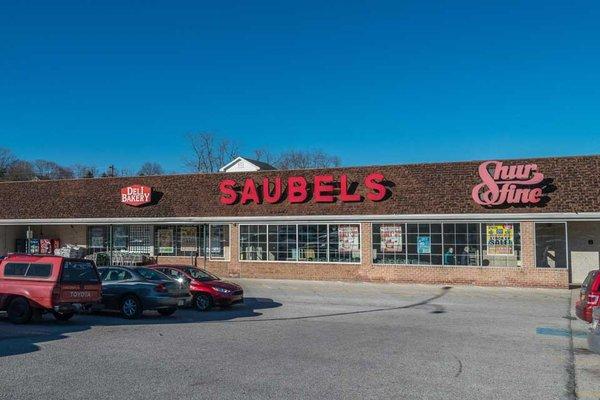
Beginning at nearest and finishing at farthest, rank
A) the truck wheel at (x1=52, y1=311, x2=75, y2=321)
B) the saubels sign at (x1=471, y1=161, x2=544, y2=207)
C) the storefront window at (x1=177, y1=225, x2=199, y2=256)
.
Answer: the truck wheel at (x1=52, y1=311, x2=75, y2=321), the saubels sign at (x1=471, y1=161, x2=544, y2=207), the storefront window at (x1=177, y1=225, x2=199, y2=256)

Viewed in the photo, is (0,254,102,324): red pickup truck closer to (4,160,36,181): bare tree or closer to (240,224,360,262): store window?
(240,224,360,262): store window

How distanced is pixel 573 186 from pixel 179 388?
70.7 ft

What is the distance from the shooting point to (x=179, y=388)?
826 cm

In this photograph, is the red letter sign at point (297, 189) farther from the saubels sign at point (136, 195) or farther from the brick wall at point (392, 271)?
the saubels sign at point (136, 195)

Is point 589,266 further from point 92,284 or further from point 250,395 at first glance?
point 250,395

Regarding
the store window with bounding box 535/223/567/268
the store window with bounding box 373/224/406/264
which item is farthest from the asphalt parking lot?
the store window with bounding box 373/224/406/264

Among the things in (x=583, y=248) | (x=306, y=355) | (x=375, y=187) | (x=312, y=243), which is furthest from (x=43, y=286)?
(x=583, y=248)

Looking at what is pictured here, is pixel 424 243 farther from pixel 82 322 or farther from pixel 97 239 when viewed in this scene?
pixel 97 239

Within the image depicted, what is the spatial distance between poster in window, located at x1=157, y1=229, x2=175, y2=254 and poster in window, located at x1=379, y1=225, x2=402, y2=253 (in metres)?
11.5

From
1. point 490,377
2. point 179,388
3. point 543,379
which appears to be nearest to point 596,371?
point 543,379

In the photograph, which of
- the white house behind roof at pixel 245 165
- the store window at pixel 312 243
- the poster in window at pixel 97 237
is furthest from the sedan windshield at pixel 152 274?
the white house behind roof at pixel 245 165

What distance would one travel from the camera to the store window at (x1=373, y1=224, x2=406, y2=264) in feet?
91.6

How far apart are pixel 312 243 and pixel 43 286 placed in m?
16.3

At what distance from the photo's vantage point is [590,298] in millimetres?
13125
